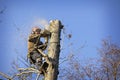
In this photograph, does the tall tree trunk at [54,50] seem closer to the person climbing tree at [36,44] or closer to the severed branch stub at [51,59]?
the severed branch stub at [51,59]

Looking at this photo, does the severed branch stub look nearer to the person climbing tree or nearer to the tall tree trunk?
the tall tree trunk

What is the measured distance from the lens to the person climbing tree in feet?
14.7

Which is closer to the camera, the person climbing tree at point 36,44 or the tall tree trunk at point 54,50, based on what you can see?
the tall tree trunk at point 54,50

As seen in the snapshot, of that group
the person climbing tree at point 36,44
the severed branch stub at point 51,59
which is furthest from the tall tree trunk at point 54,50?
the person climbing tree at point 36,44

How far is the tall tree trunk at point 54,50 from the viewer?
4.16m

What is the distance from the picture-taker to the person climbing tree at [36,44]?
4477 mm

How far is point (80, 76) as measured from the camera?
21.9m

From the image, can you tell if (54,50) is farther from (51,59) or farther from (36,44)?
(36,44)

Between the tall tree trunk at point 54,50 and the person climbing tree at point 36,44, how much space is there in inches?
5.3

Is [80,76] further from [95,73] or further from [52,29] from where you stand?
[52,29]

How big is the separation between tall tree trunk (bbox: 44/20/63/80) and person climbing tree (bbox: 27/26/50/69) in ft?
0.44

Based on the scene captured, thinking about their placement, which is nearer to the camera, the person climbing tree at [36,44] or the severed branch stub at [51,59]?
the severed branch stub at [51,59]

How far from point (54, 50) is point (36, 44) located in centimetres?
34

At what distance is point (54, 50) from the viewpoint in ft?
14.3
